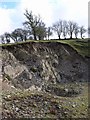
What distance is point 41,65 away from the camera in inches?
1038

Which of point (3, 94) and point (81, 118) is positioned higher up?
point (3, 94)

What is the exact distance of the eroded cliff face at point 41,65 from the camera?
2308 cm

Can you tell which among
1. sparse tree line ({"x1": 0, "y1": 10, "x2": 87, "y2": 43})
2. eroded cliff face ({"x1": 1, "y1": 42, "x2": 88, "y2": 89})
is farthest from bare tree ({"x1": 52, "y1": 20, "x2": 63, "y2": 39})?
eroded cliff face ({"x1": 1, "y1": 42, "x2": 88, "y2": 89})

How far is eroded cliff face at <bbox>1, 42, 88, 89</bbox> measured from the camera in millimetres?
23078

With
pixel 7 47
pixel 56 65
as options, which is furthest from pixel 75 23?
pixel 7 47

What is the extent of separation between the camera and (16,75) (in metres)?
23.0

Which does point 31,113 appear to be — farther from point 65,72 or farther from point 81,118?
point 65,72

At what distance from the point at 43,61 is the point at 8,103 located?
1202cm

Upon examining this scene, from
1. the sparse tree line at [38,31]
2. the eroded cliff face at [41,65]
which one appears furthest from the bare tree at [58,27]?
the eroded cliff face at [41,65]

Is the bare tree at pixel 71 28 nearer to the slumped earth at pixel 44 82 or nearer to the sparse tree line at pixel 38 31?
the sparse tree line at pixel 38 31

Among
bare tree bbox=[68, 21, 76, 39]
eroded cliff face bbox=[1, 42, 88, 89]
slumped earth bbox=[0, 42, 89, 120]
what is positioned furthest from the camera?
bare tree bbox=[68, 21, 76, 39]

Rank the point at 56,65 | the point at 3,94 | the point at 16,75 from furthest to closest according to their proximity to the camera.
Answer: the point at 56,65 < the point at 16,75 < the point at 3,94

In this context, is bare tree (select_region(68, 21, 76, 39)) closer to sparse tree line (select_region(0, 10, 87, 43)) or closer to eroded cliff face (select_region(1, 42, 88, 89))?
sparse tree line (select_region(0, 10, 87, 43))

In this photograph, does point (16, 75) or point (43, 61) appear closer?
point (16, 75)
